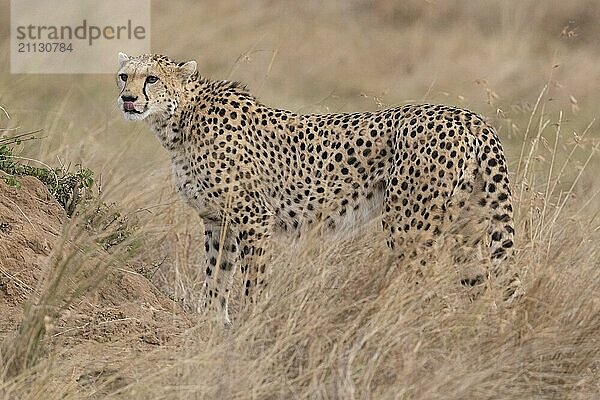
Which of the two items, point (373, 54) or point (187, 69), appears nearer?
point (187, 69)

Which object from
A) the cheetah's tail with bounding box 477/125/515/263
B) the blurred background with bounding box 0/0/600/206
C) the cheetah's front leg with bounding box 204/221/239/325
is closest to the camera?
the cheetah's tail with bounding box 477/125/515/263

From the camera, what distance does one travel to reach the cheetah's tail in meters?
5.22

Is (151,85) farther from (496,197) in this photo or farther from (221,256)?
(496,197)

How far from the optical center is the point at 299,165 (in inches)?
226

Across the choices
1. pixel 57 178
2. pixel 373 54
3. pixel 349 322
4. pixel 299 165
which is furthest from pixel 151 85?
pixel 373 54

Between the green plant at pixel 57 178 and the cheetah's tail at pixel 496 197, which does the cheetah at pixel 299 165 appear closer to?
the cheetah's tail at pixel 496 197

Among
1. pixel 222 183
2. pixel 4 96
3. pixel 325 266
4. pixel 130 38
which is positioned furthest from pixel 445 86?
pixel 325 266

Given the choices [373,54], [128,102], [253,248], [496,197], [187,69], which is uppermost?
[373,54]

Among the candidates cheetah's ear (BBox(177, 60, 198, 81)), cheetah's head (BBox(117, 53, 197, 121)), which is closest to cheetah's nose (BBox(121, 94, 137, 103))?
cheetah's head (BBox(117, 53, 197, 121))

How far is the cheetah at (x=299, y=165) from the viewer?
530 cm

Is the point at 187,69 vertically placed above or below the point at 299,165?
above

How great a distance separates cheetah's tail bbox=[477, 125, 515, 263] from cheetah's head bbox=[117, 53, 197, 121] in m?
1.27

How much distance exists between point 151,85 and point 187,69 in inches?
6.8

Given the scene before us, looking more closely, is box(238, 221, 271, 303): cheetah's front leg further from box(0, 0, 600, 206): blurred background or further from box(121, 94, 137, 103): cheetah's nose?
box(0, 0, 600, 206): blurred background
